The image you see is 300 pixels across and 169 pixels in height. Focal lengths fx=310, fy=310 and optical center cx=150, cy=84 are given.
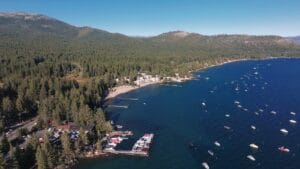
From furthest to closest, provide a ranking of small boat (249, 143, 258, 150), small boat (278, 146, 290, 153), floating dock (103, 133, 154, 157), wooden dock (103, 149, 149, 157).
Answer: small boat (249, 143, 258, 150) → small boat (278, 146, 290, 153) → floating dock (103, 133, 154, 157) → wooden dock (103, 149, 149, 157)

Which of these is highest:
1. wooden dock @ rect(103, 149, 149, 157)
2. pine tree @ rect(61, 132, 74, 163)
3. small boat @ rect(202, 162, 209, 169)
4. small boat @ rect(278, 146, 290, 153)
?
pine tree @ rect(61, 132, 74, 163)

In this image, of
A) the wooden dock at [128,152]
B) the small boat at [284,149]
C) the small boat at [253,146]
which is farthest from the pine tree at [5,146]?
the small boat at [284,149]

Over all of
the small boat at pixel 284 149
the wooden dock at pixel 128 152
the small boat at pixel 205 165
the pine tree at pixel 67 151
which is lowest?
the small boat at pixel 205 165

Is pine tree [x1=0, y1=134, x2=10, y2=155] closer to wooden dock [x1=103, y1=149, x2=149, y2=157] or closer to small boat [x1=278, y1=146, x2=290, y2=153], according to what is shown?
wooden dock [x1=103, y1=149, x2=149, y2=157]

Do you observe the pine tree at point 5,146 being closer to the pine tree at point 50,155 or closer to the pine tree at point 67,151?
the pine tree at point 50,155

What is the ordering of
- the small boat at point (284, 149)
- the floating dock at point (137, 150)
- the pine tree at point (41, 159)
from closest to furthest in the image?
the pine tree at point (41, 159) → the floating dock at point (137, 150) → the small boat at point (284, 149)

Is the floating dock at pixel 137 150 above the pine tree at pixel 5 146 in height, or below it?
below

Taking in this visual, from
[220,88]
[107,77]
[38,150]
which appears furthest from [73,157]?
[220,88]

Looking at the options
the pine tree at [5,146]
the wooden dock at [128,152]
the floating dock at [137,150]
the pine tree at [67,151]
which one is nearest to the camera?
the pine tree at [5,146]

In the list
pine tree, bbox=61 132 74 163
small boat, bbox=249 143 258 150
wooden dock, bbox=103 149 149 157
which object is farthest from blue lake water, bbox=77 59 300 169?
pine tree, bbox=61 132 74 163
